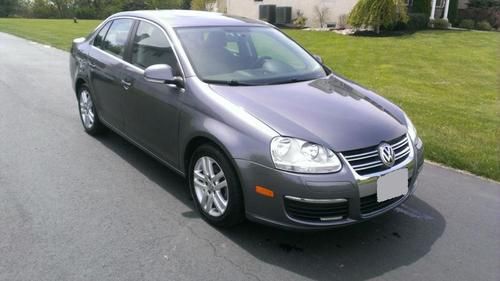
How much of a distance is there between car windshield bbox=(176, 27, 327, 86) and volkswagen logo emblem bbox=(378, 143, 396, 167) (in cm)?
115

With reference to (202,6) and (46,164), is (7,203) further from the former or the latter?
(202,6)

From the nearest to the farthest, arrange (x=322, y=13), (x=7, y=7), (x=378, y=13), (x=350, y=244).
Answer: (x=350, y=244) < (x=378, y=13) < (x=322, y=13) < (x=7, y=7)

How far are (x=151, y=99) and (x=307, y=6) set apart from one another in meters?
21.5

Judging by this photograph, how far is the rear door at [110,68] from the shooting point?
4.83 m

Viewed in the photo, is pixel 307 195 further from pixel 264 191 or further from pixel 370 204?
pixel 370 204

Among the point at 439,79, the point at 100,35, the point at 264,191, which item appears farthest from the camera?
the point at 439,79

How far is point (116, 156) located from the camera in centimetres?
517

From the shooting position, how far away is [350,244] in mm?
3436

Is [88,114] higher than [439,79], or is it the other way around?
[88,114]

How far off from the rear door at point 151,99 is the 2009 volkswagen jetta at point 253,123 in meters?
0.01

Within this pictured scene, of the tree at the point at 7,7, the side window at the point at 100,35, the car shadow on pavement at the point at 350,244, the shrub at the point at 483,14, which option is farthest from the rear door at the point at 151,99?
the tree at the point at 7,7

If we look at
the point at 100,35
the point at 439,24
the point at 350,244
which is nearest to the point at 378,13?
the point at 439,24

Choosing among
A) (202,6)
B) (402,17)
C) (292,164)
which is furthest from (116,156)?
(202,6)

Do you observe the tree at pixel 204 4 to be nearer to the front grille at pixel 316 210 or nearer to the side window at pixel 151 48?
the side window at pixel 151 48
